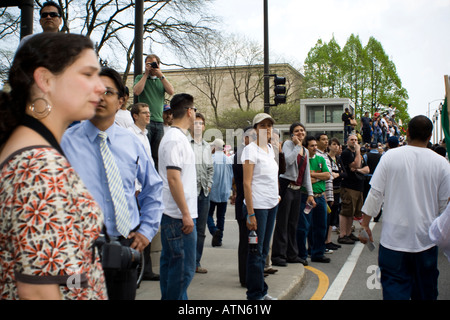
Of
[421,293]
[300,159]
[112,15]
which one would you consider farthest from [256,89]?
[421,293]

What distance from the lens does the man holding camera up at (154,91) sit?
19.2 feet

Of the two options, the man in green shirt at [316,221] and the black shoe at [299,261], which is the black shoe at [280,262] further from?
the man in green shirt at [316,221]

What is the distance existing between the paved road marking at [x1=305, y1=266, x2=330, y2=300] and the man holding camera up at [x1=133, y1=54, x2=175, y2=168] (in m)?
3.00

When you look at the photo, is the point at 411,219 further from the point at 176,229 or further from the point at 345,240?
the point at 345,240

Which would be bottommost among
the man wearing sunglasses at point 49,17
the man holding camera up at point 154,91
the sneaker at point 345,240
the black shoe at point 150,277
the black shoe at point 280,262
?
the sneaker at point 345,240

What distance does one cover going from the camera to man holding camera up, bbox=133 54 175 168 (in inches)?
231

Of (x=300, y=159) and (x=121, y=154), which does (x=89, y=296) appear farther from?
(x=300, y=159)

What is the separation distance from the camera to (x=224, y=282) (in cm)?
589

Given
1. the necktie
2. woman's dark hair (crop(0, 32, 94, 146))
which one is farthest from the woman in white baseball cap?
woman's dark hair (crop(0, 32, 94, 146))

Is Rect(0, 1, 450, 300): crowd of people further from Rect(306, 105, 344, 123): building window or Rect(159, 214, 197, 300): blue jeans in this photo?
Rect(306, 105, 344, 123): building window

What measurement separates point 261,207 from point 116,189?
2.55m

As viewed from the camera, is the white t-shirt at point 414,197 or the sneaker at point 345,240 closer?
the white t-shirt at point 414,197

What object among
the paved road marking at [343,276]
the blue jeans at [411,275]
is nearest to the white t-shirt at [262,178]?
the blue jeans at [411,275]

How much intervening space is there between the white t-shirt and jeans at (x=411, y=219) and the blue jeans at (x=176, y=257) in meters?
1.74
